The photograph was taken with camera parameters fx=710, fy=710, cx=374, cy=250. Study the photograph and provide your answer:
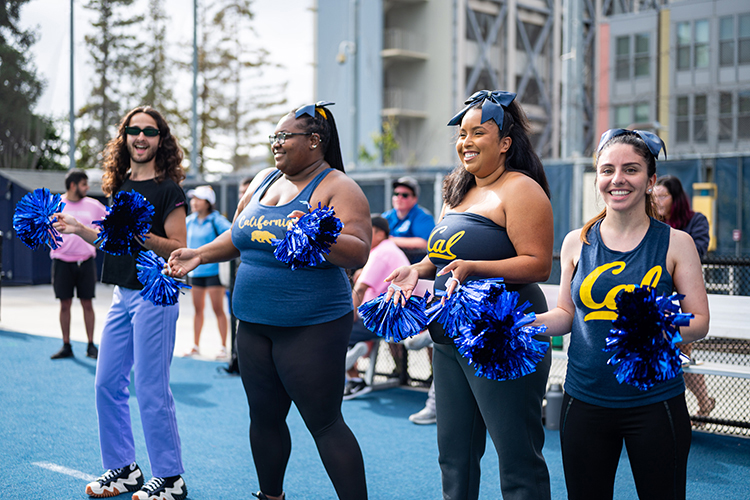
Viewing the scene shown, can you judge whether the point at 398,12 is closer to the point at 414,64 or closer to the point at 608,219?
the point at 414,64

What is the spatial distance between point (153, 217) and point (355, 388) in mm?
3267

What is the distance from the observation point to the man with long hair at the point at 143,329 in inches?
134

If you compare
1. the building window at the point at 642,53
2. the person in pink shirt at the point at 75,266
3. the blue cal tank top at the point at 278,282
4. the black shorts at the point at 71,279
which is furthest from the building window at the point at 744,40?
the blue cal tank top at the point at 278,282

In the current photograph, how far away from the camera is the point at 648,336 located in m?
1.97

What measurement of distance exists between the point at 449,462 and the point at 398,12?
3040cm

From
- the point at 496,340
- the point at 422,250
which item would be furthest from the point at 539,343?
the point at 422,250

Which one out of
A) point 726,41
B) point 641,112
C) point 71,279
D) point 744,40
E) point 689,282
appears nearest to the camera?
point 689,282

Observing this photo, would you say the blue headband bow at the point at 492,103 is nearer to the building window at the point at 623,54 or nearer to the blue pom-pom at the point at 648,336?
the blue pom-pom at the point at 648,336

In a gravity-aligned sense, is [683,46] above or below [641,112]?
above

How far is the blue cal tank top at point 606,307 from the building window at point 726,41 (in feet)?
75.9

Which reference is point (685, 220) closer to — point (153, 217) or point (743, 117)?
point (153, 217)

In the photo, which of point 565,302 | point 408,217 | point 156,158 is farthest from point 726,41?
point 565,302

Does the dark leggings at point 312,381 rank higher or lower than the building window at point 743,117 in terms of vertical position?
lower

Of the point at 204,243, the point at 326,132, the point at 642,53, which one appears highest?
the point at 642,53
